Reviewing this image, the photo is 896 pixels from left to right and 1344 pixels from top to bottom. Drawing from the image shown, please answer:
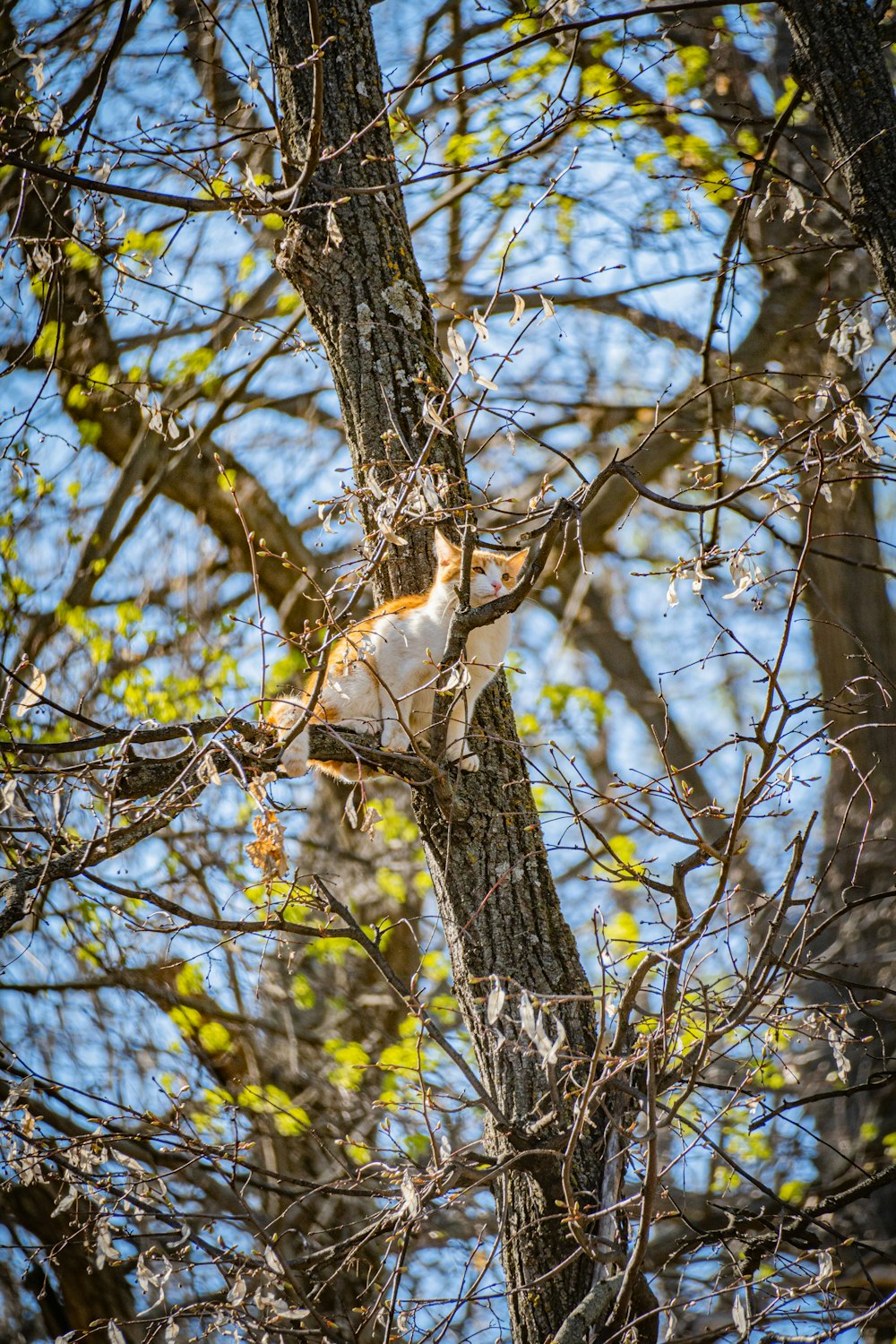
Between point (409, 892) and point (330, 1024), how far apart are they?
34.9 inches

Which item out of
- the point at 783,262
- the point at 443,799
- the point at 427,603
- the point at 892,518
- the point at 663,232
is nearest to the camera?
the point at 443,799

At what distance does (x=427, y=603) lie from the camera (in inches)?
138

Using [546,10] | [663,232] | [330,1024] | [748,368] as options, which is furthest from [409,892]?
[546,10]

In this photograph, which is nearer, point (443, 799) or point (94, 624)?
point (443, 799)

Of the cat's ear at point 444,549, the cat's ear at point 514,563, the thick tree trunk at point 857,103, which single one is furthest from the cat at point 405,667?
the thick tree trunk at point 857,103

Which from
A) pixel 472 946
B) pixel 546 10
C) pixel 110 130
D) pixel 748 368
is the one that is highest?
pixel 110 130

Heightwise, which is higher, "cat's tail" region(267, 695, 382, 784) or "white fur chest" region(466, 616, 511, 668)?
"white fur chest" region(466, 616, 511, 668)

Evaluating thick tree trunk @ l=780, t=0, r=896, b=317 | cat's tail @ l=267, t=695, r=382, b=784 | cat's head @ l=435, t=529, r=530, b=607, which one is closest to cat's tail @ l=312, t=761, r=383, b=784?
cat's tail @ l=267, t=695, r=382, b=784

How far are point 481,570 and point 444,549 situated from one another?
0.31 metres

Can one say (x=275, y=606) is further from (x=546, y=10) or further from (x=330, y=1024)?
(x=546, y=10)

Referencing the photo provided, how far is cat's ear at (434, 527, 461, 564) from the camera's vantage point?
3.38 meters

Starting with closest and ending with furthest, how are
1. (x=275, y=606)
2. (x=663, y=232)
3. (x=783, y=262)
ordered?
1. (x=663, y=232)
2. (x=783, y=262)
3. (x=275, y=606)

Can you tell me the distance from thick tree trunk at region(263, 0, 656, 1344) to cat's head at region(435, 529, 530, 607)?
0.06 metres

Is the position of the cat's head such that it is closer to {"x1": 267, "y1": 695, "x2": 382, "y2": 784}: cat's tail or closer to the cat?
the cat
